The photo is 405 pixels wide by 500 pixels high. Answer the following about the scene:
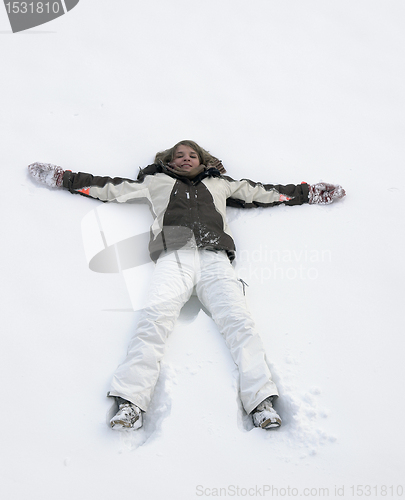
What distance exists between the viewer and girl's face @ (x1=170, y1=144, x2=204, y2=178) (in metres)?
2.12

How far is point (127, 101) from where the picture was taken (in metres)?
2.77

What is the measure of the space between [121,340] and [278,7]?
3686 millimetres

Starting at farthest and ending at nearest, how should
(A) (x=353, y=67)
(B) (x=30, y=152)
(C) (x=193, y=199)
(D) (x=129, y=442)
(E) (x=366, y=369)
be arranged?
(A) (x=353, y=67) < (B) (x=30, y=152) < (C) (x=193, y=199) < (E) (x=366, y=369) < (D) (x=129, y=442)

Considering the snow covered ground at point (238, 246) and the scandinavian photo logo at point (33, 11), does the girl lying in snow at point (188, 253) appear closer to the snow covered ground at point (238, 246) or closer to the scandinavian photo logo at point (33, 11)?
the snow covered ground at point (238, 246)

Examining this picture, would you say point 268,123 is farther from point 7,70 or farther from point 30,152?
point 7,70

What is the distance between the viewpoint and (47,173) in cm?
212

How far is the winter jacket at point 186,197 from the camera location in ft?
6.10

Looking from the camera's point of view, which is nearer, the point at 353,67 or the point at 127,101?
the point at 127,101

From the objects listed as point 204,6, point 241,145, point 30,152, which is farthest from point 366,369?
point 204,6

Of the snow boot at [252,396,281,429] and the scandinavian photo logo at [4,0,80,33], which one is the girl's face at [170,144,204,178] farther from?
Answer: the scandinavian photo logo at [4,0,80,33]

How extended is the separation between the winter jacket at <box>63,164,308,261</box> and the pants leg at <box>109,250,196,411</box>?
113 millimetres

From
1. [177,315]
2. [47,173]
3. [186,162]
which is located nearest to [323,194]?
[186,162]

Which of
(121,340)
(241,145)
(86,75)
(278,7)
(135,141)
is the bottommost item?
(121,340)

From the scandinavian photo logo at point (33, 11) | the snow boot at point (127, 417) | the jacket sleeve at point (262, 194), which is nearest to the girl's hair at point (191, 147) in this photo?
the jacket sleeve at point (262, 194)
